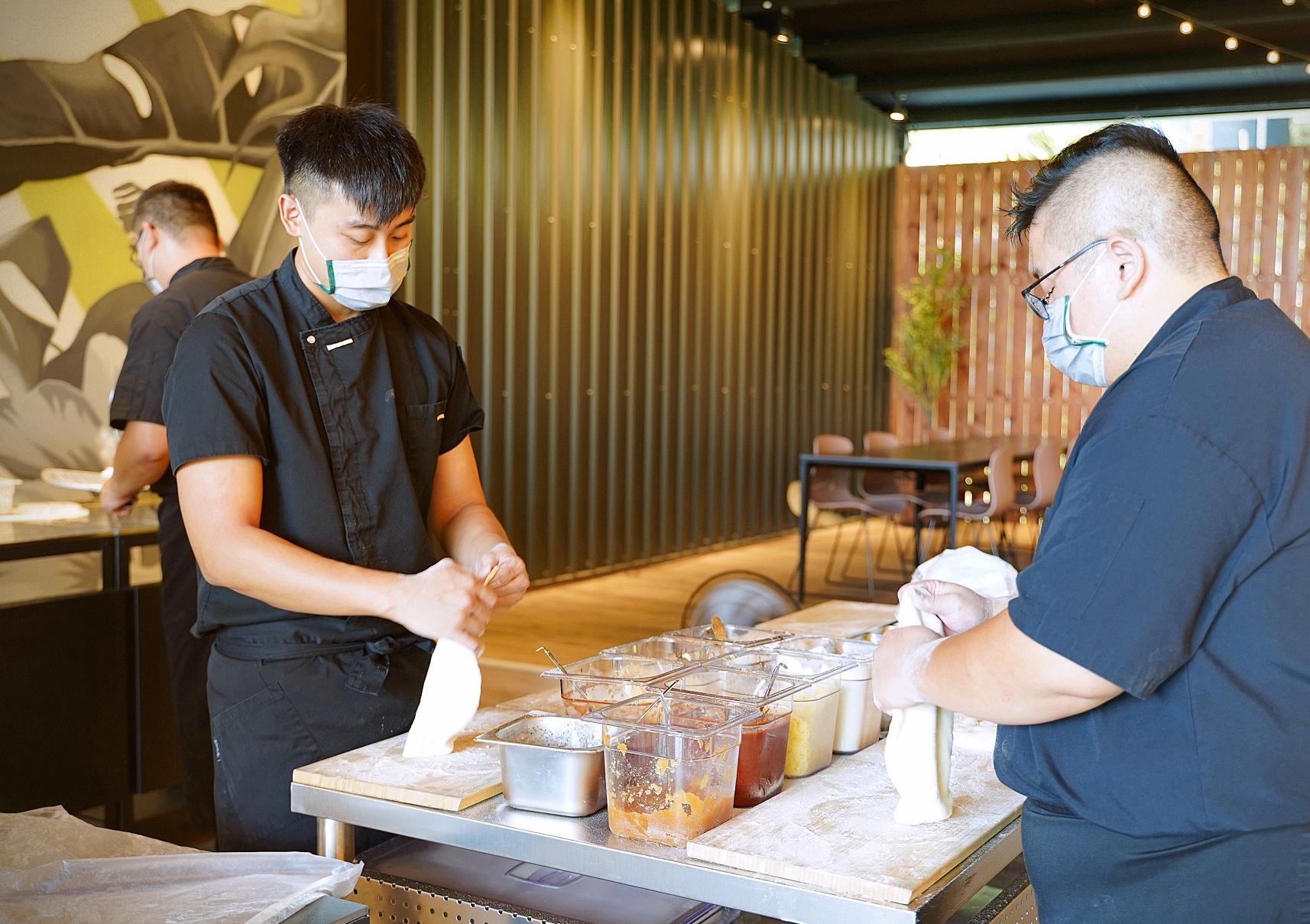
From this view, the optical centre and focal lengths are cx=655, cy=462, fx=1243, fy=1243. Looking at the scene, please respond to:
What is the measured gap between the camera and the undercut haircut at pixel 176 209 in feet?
11.5

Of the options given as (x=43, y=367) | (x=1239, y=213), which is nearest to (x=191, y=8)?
(x=43, y=367)

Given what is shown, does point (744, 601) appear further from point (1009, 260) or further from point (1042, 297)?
point (1009, 260)

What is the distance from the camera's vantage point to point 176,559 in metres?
3.15

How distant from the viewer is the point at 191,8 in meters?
4.93

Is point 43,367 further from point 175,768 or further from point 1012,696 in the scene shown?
point 1012,696

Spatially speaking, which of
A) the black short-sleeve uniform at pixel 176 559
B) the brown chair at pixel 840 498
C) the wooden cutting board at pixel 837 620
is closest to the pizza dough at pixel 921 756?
the wooden cutting board at pixel 837 620

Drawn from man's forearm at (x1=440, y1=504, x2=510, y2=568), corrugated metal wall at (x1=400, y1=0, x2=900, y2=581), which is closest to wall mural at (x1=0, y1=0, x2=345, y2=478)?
corrugated metal wall at (x1=400, y1=0, x2=900, y2=581)

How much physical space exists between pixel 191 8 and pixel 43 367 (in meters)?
1.58

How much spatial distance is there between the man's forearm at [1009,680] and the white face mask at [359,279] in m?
1.03

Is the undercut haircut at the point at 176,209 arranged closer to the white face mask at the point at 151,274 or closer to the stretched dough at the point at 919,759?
the white face mask at the point at 151,274

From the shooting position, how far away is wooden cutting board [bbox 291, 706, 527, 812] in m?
1.64

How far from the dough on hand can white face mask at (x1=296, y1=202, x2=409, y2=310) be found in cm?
55

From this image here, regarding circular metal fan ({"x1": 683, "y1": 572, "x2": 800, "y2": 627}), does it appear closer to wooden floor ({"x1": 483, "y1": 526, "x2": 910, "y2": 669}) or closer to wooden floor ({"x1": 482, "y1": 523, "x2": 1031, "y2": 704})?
A: wooden floor ({"x1": 482, "y1": 523, "x2": 1031, "y2": 704})

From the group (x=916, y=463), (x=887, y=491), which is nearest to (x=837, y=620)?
(x=916, y=463)
